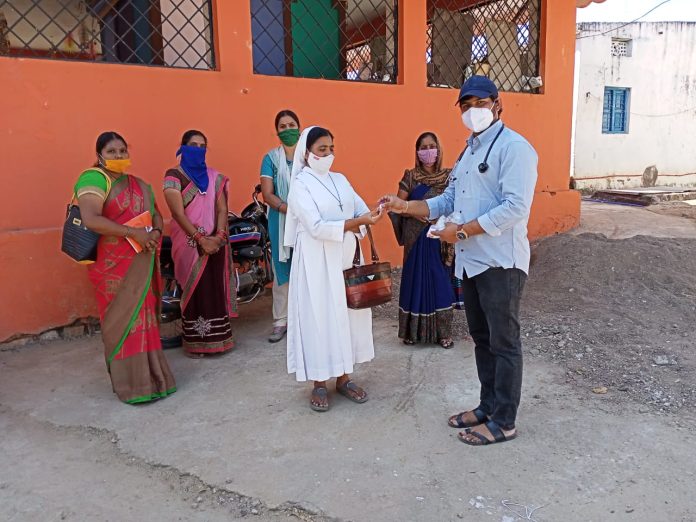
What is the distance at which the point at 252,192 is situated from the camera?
17.2 feet

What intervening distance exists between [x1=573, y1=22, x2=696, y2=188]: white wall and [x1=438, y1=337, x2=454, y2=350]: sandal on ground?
37.8 feet

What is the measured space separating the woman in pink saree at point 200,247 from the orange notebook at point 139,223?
52cm

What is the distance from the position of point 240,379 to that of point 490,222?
6.59 feet

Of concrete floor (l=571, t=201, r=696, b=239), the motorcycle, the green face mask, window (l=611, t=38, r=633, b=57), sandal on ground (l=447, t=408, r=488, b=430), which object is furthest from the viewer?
window (l=611, t=38, r=633, b=57)

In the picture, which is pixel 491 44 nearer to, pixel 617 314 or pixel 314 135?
pixel 617 314

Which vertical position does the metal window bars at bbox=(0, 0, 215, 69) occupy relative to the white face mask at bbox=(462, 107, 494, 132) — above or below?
above

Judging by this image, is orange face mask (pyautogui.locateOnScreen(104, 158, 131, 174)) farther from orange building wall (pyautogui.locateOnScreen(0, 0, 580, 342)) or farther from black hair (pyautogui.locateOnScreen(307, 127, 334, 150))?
orange building wall (pyautogui.locateOnScreen(0, 0, 580, 342))

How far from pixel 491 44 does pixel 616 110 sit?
31.0 ft

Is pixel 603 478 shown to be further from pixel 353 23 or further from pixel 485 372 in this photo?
pixel 353 23

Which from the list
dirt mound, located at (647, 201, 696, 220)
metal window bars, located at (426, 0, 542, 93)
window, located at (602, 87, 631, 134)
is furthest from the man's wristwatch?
window, located at (602, 87, 631, 134)

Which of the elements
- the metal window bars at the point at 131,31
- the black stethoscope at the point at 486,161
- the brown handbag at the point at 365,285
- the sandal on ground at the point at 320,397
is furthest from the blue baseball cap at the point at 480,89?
the metal window bars at the point at 131,31

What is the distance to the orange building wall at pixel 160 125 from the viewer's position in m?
4.18

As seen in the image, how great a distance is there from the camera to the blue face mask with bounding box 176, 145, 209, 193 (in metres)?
3.89

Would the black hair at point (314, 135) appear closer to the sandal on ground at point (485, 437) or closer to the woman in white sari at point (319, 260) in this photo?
the woman in white sari at point (319, 260)
